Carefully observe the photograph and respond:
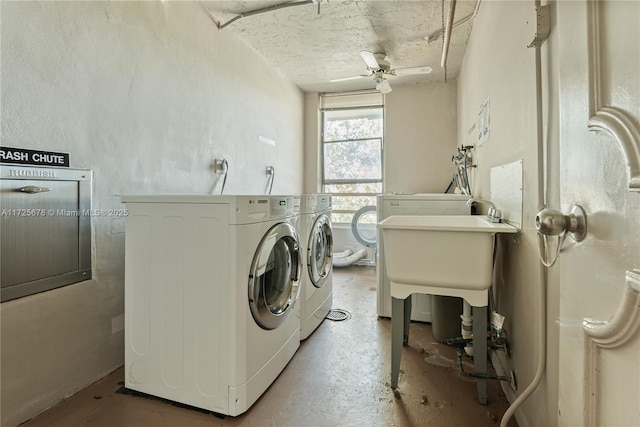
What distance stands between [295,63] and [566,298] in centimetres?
379

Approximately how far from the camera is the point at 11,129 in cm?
138

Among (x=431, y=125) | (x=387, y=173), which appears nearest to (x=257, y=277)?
(x=387, y=173)

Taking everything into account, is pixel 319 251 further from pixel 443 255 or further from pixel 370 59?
pixel 370 59

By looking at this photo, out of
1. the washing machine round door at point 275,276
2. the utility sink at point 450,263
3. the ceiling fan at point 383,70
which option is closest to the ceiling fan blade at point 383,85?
the ceiling fan at point 383,70

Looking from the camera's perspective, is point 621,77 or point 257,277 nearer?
point 621,77

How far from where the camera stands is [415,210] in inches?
98.3

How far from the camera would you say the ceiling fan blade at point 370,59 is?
307 cm

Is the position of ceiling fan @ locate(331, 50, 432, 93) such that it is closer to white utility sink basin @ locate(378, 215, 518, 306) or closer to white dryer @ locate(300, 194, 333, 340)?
white dryer @ locate(300, 194, 333, 340)

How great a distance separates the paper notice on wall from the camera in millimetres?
2174

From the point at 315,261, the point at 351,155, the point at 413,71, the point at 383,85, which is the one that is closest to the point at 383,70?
the point at 383,85

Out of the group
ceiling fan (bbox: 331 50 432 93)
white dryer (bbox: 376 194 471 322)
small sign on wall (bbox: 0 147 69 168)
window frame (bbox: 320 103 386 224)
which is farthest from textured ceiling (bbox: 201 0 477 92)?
small sign on wall (bbox: 0 147 69 168)

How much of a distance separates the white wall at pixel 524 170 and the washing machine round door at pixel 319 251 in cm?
121

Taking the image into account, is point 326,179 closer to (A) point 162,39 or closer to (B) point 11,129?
(A) point 162,39

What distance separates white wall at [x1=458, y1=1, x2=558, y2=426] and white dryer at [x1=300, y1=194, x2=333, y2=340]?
1.21 m
